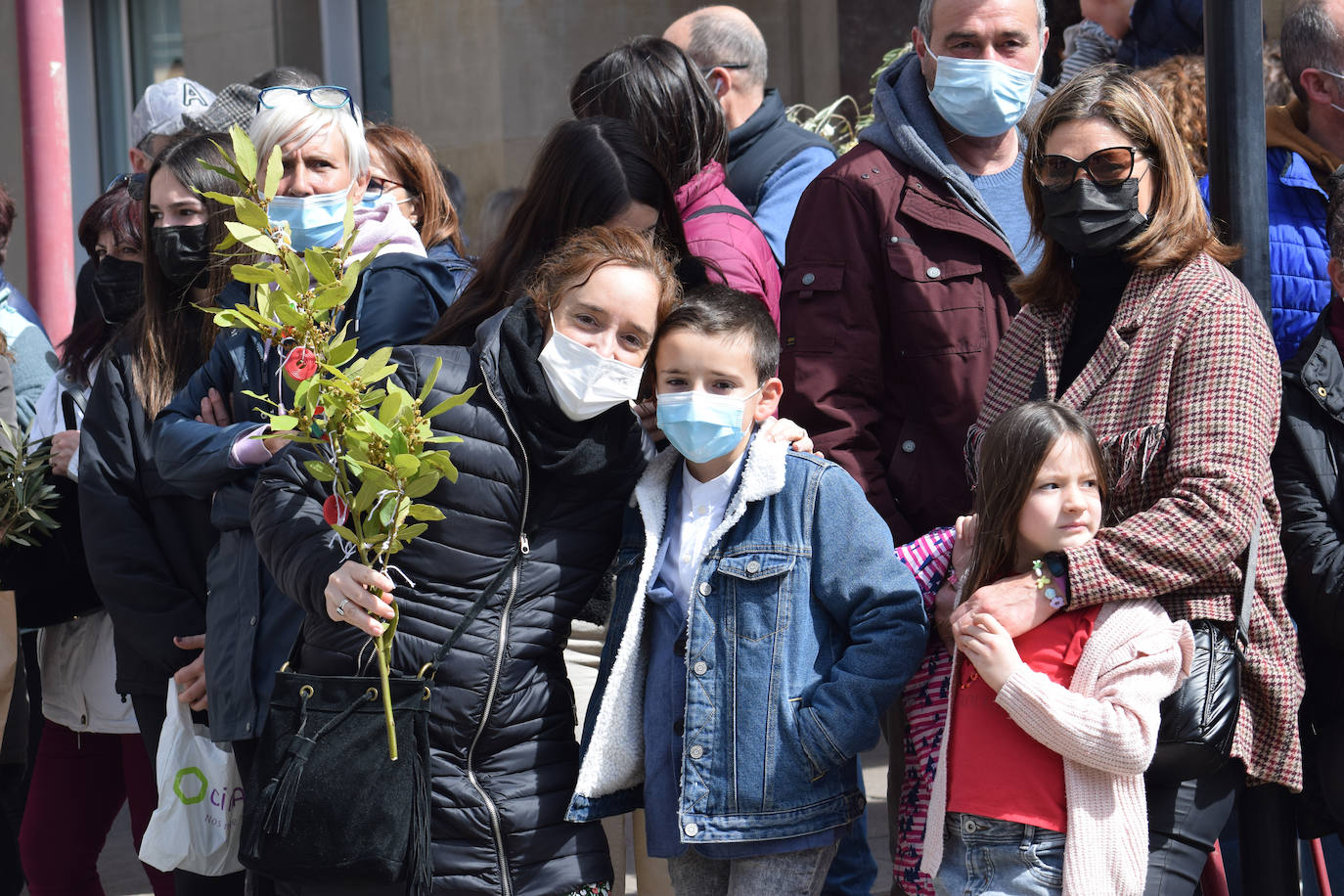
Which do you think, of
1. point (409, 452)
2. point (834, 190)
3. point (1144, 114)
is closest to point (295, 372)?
point (409, 452)

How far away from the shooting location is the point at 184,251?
12.4 ft

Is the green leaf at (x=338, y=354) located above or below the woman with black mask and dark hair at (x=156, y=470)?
above

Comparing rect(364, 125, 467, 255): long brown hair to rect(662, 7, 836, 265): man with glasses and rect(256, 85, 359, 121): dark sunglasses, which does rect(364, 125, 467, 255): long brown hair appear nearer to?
rect(256, 85, 359, 121): dark sunglasses

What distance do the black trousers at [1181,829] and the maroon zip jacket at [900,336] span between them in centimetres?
81

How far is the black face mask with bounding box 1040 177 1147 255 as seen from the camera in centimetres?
292

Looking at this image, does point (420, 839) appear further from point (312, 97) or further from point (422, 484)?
point (312, 97)

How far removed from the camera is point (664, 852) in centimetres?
297

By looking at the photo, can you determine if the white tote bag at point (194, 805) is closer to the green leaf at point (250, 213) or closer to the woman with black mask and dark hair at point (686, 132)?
the green leaf at point (250, 213)

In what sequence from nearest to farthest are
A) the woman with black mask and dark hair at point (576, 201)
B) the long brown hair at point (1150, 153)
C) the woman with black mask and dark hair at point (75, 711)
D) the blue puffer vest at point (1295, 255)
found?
the long brown hair at point (1150, 153) < the woman with black mask and dark hair at point (576, 201) < the blue puffer vest at point (1295, 255) < the woman with black mask and dark hair at point (75, 711)

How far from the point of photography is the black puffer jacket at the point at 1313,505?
2.95 metres

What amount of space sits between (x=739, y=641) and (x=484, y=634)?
1.57ft

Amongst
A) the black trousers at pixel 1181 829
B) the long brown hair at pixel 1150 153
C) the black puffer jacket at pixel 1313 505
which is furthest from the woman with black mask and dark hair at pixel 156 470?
the black puffer jacket at pixel 1313 505

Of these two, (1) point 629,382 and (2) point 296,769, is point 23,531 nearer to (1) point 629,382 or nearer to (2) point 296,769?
(2) point 296,769

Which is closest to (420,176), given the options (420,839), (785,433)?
(785,433)
